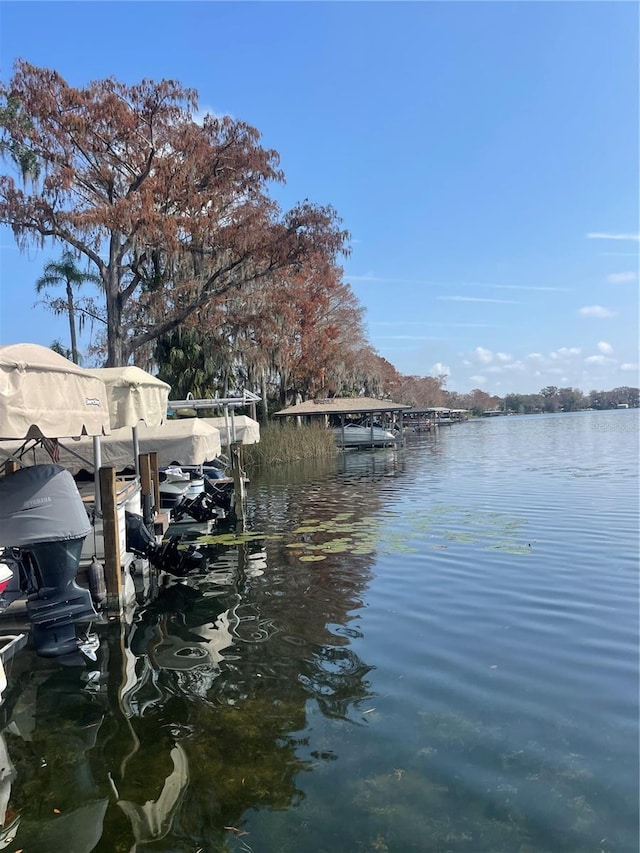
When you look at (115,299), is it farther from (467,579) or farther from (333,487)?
(467,579)

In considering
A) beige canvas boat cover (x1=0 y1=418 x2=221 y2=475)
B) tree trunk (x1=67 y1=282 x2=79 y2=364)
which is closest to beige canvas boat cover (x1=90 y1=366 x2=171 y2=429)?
beige canvas boat cover (x1=0 y1=418 x2=221 y2=475)

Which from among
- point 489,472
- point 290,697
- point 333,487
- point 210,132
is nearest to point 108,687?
point 290,697

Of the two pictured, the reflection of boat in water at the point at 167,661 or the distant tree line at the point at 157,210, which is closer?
the reflection of boat in water at the point at 167,661

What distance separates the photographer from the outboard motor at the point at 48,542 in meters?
5.48

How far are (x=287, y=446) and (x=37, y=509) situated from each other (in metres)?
27.8

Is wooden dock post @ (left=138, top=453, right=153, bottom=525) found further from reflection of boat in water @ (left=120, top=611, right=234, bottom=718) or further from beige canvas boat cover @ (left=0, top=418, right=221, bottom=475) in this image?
reflection of boat in water @ (left=120, top=611, right=234, bottom=718)

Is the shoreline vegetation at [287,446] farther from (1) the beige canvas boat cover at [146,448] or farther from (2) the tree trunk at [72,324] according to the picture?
(1) the beige canvas boat cover at [146,448]

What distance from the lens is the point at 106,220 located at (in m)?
22.5

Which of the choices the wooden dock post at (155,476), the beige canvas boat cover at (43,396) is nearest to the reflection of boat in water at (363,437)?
the wooden dock post at (155,476)

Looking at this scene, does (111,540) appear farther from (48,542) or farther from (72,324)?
(72,324)

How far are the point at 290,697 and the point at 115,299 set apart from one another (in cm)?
2170

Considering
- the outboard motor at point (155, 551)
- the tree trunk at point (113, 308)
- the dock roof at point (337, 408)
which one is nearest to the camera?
the outboard motor at point (155, 551)

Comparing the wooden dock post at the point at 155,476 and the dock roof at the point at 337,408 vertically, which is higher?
the dock roof at the point at 337,408

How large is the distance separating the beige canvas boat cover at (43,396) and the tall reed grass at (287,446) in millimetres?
23848
